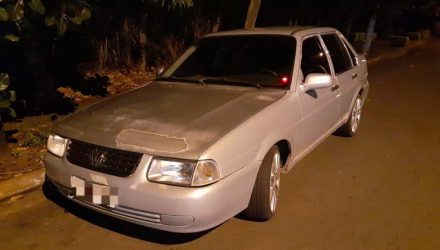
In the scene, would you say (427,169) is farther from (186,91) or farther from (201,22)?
(201,22)

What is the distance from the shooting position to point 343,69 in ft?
17.7

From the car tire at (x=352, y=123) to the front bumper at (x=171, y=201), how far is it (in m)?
3.14

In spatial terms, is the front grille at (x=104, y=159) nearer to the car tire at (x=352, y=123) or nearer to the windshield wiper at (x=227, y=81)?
the windshield wiper at (x=227, y=81)

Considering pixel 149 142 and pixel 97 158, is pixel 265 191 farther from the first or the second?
pixel 97 158

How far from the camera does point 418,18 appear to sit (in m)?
27.1

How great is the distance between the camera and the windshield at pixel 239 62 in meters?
4.33

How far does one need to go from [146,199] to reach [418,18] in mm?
27945

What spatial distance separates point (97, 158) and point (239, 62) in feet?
6.30

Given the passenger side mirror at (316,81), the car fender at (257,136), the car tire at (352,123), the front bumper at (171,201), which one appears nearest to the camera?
the front bumper at (171,201)

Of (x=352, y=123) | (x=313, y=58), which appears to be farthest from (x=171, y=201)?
(x=352, y=123)

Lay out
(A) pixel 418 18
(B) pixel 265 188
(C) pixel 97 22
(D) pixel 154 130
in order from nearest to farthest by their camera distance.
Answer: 1. (D) pixel 154 130
2. (B) pixel 265 188
3. (C) pixel 97 22
4. (A) pixel 418 18

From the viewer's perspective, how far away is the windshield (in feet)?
14.2

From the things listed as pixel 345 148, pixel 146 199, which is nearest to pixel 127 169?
pixel 146 199

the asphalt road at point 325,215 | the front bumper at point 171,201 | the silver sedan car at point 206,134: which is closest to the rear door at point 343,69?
the silver sedan car at point 206,134
